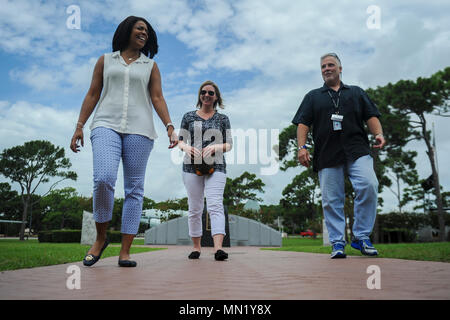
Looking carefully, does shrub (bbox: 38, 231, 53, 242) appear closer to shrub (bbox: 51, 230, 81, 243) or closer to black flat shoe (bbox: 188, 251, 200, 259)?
shrub (bbox: 51, 230, 81, 243)

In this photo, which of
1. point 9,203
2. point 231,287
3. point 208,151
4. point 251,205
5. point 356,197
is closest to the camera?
point 231,287

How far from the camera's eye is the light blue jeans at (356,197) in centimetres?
374

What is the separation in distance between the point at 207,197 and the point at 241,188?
114 ft

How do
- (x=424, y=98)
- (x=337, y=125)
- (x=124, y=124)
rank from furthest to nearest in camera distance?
(x=424, y=98), (x=337, y=125), (x=124, y=124)

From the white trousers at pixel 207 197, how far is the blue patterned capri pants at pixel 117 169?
39.9 inches

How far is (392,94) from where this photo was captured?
2180cm

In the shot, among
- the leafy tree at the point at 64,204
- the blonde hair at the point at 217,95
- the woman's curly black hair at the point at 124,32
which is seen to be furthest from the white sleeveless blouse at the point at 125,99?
the leafy tree at the point at 64,204

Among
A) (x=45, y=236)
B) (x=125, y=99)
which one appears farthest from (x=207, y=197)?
(x=45, y=236)

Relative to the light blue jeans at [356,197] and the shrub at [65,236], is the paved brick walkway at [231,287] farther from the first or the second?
the shrub at [65,236]

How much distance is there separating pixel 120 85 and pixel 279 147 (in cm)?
2234

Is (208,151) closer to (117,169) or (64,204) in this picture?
(117,169)

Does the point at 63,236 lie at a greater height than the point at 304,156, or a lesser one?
lesser

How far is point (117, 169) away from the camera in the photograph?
9.82 feet
